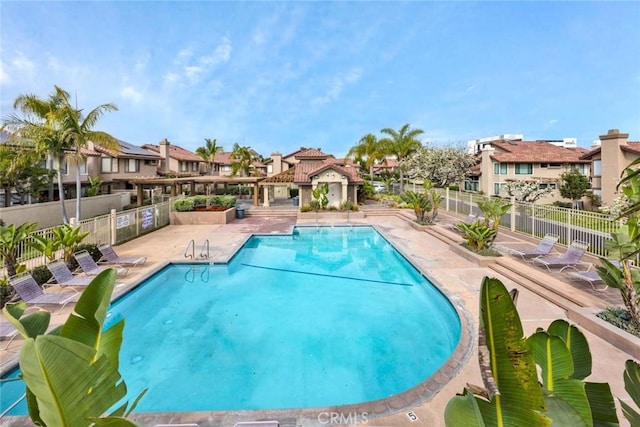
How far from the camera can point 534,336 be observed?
6.29 feet

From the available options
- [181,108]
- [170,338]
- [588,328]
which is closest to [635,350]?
[588,328]

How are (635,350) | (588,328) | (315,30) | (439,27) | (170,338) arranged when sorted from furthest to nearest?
(315,30) → (439,27) → (170,338) → (588,328) → (635,350)

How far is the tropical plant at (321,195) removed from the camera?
28.8 metres

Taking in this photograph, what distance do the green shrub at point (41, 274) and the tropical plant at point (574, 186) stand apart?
130 ft

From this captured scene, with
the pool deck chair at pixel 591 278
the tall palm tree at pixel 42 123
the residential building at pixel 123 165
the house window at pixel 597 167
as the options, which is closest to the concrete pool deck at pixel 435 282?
the pool deck chair at pixel 591 278

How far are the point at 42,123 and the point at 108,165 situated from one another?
1927 centimetres

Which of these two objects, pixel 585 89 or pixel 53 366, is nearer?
pixel 53 366

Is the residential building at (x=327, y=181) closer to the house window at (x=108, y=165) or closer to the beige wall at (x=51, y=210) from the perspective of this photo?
the beige wall at (x=51, y=210)

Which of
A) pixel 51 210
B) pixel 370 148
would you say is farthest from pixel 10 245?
pixel 370 148

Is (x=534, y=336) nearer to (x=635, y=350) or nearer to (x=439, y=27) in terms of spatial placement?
(x=635, y=350)

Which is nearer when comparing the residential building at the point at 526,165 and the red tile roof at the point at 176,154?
the residential building at the point at 526,165

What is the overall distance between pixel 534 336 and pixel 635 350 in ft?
21.0

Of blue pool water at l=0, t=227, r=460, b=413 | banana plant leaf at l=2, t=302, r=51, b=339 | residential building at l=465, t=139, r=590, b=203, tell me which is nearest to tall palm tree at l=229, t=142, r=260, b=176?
residential building at l=465, t=139, r=590, b=203

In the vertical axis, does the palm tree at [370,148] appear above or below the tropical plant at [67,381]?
above
